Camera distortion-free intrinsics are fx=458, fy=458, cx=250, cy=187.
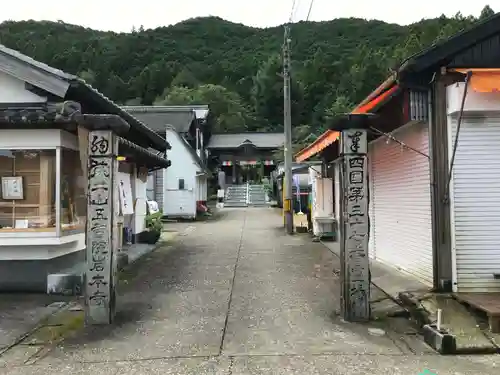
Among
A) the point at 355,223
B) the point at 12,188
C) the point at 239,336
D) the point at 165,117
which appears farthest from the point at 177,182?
the point at 239,336

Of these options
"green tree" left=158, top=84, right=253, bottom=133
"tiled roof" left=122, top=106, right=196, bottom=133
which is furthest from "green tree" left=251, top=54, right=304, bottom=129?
"tiled roof" left=122, top=106, right=196, bottom=133

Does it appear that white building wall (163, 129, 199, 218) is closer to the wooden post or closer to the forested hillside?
the forested hillside

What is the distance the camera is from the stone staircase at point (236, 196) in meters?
36.5

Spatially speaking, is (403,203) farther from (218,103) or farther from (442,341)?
(218,103)

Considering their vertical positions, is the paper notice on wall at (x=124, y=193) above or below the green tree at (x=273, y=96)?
below

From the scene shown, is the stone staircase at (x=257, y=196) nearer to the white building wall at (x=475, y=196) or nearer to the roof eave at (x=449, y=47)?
the white building wall at (x=475, y=196)

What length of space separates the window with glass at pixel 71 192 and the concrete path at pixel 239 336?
4.96 ft

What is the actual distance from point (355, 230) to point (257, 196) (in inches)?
1245

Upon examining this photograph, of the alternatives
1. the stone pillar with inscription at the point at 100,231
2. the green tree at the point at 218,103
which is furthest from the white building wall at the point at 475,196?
the green tree at the point at 218,103

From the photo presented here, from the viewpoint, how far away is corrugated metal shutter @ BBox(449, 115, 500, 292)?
669 centimetres

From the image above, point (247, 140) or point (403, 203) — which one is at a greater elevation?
point (247, 140)

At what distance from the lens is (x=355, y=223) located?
242 inches

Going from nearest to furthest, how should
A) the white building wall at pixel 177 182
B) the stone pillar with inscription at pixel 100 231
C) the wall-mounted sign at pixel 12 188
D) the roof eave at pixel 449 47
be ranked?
the stone pillar with inscription at pixel 100 231 → the roof eave at pixel 449 47 → the wall-mounted sign at pixel 12 188 → the white building wall at pixel 177 182

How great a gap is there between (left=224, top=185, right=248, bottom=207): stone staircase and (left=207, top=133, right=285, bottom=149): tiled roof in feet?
16.2
